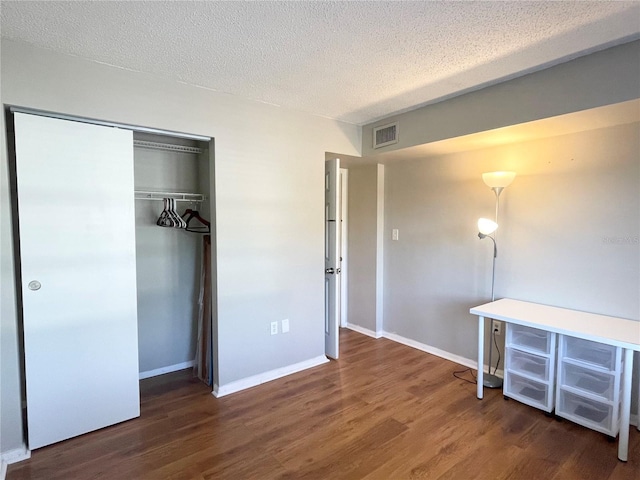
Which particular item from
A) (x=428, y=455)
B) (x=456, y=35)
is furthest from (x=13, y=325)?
(x=456, y=35)

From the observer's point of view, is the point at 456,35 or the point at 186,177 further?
the point at 186,177

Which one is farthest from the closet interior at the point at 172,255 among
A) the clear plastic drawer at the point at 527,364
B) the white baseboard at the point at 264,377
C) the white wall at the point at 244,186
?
the clear plastic drawer at the point at 527,364

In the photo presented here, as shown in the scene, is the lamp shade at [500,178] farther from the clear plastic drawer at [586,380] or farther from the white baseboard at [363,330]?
the white baseboard at [363,330]

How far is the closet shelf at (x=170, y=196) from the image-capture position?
2.96 m

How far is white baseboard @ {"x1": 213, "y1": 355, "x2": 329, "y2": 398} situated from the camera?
2.80 m

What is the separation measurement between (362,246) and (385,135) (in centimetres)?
146

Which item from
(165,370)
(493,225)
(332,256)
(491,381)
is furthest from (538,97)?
(165,370)

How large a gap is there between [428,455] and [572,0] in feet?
8.21

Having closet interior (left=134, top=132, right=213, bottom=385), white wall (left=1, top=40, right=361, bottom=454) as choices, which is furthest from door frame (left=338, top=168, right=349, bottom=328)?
closet interior (left=134, top=132, right=213, bottom=385)

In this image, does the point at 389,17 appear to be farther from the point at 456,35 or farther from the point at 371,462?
the point at 371,462

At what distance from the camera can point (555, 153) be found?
2.71m

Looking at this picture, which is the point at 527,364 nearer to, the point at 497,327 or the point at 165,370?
the point at 497,327

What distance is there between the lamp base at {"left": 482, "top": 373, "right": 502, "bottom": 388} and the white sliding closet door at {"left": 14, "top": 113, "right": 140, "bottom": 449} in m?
2.79

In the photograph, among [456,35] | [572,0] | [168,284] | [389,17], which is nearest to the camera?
[572,0]
